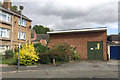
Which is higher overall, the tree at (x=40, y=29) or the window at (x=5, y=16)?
the tree at (x=40, y=29)

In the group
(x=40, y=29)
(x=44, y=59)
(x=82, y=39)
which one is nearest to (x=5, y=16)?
(x=44, y=59)

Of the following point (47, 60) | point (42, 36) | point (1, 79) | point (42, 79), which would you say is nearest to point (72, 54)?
point (47, 60)

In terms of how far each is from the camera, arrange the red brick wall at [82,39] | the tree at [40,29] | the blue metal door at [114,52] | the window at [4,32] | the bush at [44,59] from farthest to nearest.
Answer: the tree at [40,29], the window at [4,32], the blue metal door at [114,52], the red brick wall at [82,39], the bush at [44,59]

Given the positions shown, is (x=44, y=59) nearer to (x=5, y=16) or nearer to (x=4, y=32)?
(x=4, y=32)

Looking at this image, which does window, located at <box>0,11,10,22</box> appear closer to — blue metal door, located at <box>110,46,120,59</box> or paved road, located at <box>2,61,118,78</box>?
paved road, located at <box>2,61,118,78</box>

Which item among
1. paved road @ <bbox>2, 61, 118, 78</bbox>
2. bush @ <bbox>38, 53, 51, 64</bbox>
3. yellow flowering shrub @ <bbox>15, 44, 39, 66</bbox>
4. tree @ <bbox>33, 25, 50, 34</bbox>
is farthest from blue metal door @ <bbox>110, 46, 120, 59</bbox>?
tree @ <bbox>33, 25, 50, 34</bbox>

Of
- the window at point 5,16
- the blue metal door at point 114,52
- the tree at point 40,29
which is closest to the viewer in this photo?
the blue metal door at point 114,52

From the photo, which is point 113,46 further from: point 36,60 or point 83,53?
point 36,60

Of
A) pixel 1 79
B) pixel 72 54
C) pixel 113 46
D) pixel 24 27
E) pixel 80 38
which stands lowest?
pixel 1 79

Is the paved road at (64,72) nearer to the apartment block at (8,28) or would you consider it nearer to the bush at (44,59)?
the bush at (44,59)

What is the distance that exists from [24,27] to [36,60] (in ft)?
43.6

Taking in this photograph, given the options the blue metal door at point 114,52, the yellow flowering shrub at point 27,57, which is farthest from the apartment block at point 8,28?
the blue metal door at point 114,52

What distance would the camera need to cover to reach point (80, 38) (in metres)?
15.0

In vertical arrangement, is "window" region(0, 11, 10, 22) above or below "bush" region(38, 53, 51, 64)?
above
